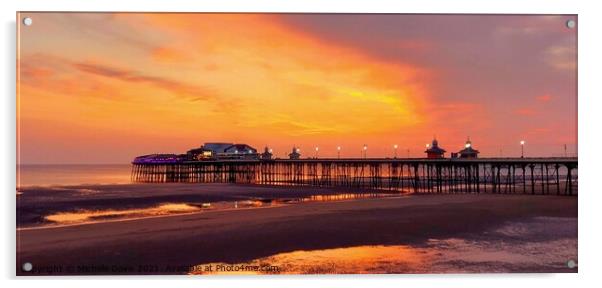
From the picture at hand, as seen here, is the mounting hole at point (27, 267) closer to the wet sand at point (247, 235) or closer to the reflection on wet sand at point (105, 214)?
the wet sand at point (247, 235)

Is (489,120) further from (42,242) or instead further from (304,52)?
(42,242)

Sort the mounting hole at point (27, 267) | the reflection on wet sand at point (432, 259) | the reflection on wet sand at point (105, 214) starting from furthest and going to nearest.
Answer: the reflection on wet sand at point (105, 214), the reflection on wet sand at point (432, 259), the mounting hole at point (27, 267)

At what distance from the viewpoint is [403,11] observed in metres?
8.71

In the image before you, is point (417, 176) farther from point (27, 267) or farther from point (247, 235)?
point (27, 267)

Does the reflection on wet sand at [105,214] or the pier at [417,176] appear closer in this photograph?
the reflection on wet sand at [105,214]

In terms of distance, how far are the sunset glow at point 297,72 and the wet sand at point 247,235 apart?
2.06 m

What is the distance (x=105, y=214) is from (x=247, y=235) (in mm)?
7613

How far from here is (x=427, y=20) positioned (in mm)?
8906

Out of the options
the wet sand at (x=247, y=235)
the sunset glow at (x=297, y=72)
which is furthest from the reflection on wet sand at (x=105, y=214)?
the sunset glow at (x=297, y=72)

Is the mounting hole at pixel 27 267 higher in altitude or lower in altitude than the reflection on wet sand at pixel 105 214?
higher

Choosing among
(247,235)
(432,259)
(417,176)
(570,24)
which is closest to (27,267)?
(247,235)

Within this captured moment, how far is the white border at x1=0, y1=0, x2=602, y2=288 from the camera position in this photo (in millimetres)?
8234

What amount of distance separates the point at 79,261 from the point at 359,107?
639cm

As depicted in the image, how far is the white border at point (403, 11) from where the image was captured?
8.23m
